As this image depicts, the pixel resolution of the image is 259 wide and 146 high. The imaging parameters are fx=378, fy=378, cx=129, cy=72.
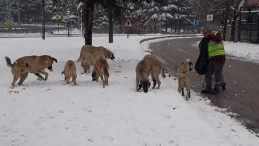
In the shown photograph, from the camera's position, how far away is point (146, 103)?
9203 mm

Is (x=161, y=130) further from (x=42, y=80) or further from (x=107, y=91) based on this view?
(x=42, y=80)

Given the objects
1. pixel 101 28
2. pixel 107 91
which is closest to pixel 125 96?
pixel 107 91

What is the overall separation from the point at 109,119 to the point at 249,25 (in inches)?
1163

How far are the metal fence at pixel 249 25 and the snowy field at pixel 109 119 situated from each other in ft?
80.1

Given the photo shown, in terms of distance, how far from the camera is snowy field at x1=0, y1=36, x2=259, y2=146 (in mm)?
6641

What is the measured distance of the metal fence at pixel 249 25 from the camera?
33.5 m

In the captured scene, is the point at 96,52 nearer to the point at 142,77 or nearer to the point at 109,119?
the point at 142,77

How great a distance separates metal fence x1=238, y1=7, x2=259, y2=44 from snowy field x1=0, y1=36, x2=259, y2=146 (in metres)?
24.4

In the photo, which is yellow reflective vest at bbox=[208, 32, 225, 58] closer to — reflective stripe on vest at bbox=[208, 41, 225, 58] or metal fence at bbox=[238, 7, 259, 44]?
reflective stripe on vest at bbox=[208, 41, 225, 58]

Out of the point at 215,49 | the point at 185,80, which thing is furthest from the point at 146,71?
the point at 215,49

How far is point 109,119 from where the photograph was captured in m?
7.79

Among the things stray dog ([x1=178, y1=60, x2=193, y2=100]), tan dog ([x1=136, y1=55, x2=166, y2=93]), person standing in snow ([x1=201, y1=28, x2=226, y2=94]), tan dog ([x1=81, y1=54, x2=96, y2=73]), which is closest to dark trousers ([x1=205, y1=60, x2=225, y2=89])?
person standing in snow ([x1=201, y1=28, x2=226, y2=94])

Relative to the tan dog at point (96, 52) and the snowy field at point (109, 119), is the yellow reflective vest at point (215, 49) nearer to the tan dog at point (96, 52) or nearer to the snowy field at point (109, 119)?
the snowy field at point (109, 119)

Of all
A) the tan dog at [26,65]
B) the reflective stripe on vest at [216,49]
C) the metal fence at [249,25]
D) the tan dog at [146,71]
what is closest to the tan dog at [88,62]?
the tan dog at [26,65]
